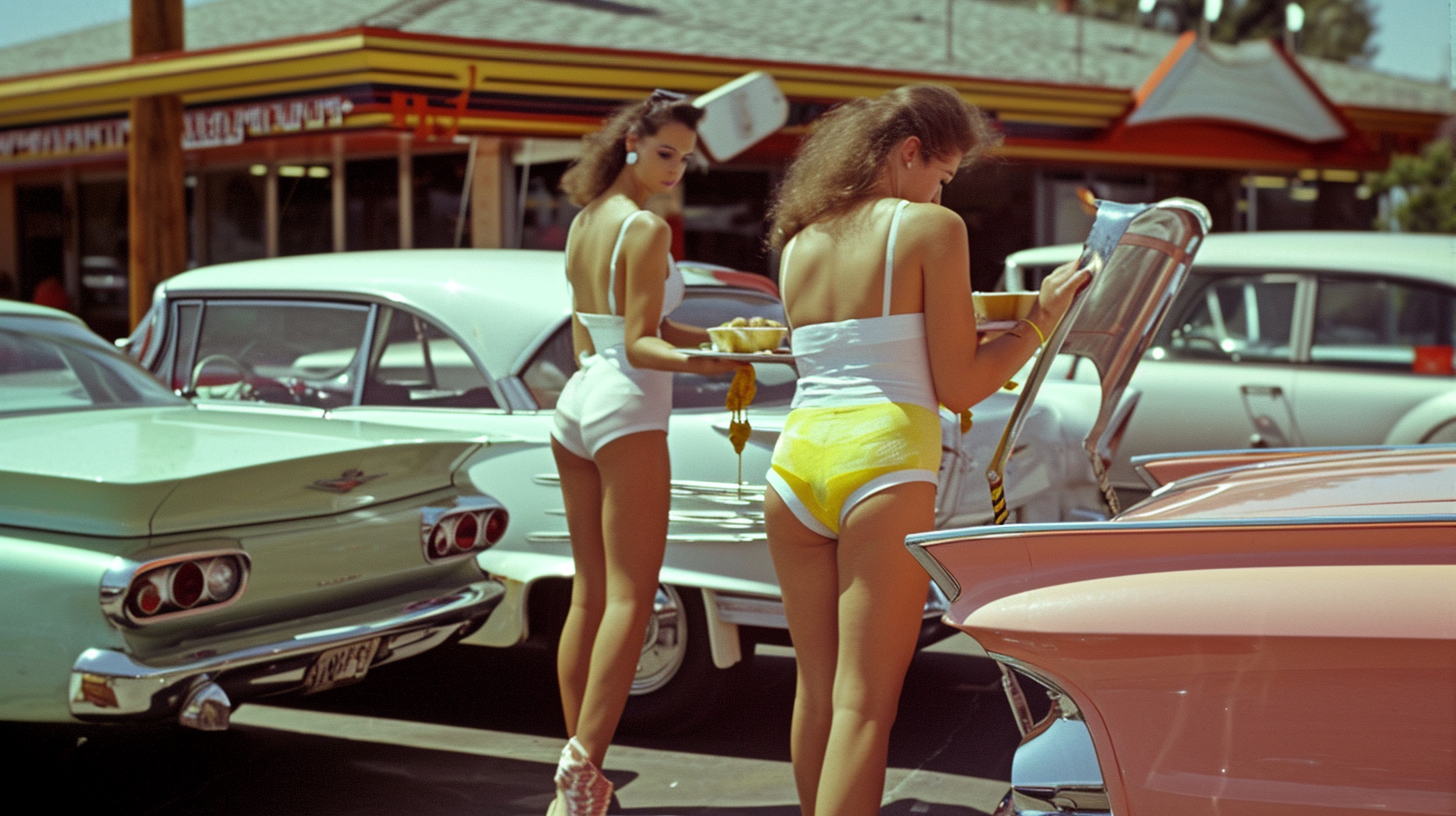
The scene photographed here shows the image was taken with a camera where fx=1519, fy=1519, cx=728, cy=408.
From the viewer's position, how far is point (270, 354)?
5.82 meters

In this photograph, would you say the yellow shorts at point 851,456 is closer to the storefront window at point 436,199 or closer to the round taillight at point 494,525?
the round taillight at point 494,525

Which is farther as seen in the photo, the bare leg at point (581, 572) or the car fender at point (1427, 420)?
the car fender at point (1427, 420)

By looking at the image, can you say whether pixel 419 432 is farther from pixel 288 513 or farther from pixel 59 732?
pixel 59 732

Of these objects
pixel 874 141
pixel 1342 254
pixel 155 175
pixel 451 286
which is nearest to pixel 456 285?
pixel 451 286

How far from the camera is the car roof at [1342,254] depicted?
7094 millimetres

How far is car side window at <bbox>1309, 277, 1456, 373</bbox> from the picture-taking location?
23.5 ft

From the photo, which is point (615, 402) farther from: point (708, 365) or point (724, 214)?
point (724, 214)

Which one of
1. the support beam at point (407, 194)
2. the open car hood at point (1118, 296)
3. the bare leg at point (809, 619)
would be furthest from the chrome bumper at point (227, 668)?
the support beam at point (407, 194)

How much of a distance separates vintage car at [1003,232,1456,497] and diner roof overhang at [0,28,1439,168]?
5757mm

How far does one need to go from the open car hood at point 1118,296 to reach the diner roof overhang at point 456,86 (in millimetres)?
9456

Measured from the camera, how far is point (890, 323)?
2.83m

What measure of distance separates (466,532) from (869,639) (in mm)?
2048

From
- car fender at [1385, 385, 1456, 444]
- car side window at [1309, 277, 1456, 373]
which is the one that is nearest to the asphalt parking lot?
car fender at [1385, 385, 1456, 444]

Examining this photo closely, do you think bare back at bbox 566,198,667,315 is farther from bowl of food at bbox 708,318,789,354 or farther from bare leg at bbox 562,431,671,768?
bare leg at bbox 562,431,671,768
